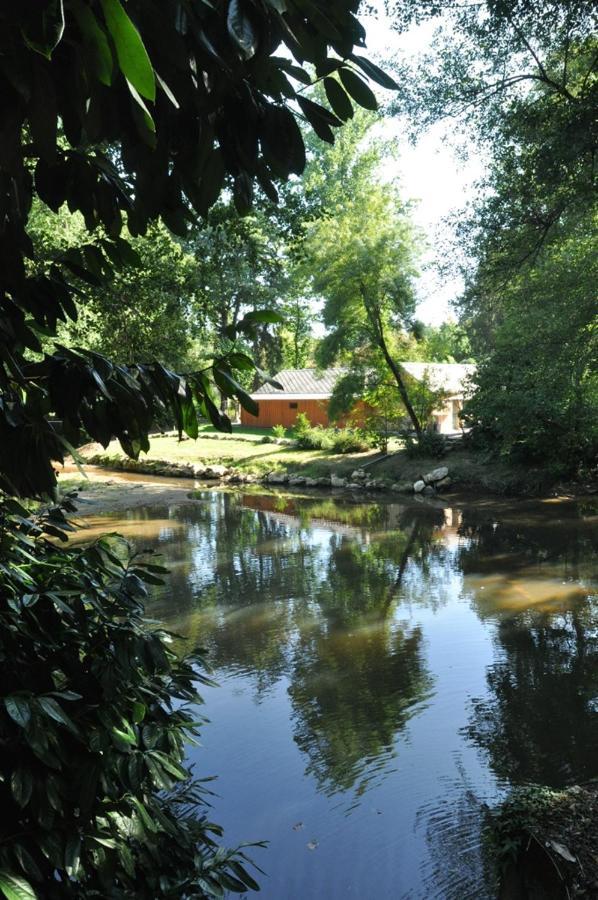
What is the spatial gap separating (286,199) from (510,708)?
5.99 metres

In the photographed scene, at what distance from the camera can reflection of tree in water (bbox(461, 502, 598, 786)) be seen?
5523 mm

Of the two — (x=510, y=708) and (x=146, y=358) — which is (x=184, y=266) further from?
(x=510, y=708)

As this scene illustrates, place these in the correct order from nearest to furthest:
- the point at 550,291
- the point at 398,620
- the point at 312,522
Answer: the point at 398,620, the point at 550,291, the point at 312,522

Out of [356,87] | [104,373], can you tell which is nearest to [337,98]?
[356,87]

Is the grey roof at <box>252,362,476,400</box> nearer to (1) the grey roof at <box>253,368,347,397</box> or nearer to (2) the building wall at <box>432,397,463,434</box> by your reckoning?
(1) the grey roof at <box>253,368,347,397</box>

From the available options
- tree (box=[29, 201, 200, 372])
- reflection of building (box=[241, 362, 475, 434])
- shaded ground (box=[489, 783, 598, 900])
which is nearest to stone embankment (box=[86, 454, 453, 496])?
reflection of building (box=[241, 362, 475, 434])

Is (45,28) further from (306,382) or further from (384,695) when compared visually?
(306,382)

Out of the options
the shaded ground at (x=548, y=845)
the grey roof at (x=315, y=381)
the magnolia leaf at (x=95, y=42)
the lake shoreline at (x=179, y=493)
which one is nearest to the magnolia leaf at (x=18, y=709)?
the magnolia leaf at (x=95, y=42)

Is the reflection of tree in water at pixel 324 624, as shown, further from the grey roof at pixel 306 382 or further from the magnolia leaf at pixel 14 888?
the grey roof at pixel 306 382

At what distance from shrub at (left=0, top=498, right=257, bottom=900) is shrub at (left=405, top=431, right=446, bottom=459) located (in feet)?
72.9

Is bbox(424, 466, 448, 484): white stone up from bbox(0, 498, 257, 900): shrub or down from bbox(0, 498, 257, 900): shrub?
down

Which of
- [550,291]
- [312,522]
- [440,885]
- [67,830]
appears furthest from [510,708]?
[312,522]

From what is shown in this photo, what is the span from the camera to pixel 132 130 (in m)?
1.31

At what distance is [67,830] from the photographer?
6.59ft
